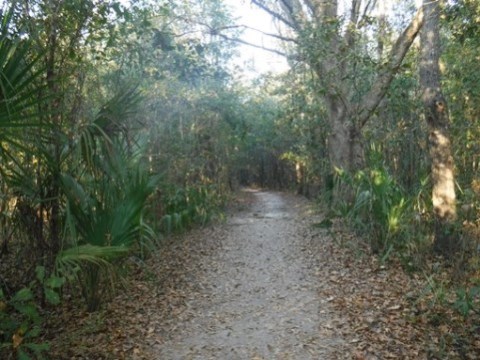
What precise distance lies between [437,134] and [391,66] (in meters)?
2.28

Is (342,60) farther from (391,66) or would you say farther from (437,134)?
(437,134)

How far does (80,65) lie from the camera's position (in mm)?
5637

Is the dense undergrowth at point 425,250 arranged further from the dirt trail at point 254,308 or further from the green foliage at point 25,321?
the green foliage at point 25,321

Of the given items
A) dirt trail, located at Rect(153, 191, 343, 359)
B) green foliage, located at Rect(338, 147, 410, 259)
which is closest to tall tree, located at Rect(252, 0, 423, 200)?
green foliage, located at Rect(338, 147, 410, 259)

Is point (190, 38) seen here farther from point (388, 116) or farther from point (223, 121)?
point (388, 116)

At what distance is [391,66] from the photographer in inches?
361

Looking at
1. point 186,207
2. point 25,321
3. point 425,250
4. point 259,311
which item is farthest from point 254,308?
point 186,207

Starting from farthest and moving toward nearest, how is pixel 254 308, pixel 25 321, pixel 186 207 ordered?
pixel 186 207, pixel 254 308, pixel 25 321

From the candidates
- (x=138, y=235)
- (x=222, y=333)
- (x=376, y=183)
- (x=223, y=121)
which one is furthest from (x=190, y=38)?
(x=222, y=333)

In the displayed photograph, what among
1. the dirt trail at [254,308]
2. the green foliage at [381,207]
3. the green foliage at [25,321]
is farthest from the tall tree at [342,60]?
the green foliage at [25,321]

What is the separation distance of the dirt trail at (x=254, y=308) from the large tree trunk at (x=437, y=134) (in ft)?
7.08

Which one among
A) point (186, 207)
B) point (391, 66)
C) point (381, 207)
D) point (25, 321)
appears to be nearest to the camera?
point (25, 321)

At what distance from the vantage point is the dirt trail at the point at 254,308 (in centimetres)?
480

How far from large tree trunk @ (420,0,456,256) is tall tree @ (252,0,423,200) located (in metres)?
1.31
